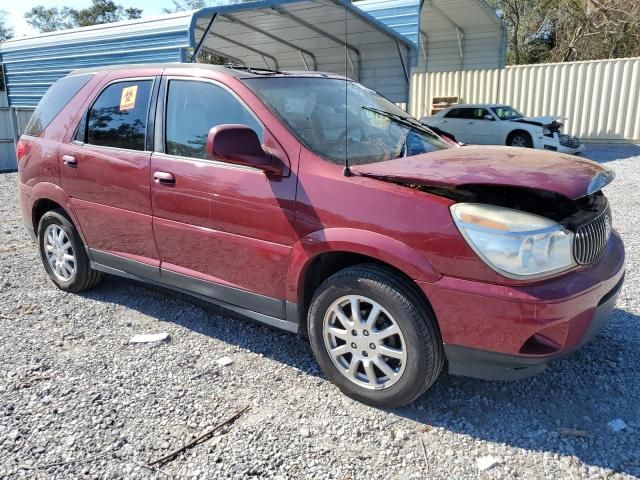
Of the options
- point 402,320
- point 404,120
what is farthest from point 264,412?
point 404,120

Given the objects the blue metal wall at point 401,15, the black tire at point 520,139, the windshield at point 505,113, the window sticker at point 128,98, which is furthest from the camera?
the windshield at point 505,113

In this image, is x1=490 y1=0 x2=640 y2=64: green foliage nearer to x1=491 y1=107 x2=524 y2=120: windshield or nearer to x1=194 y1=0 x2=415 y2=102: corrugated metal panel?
x1=491 y1=107 x2=524 y2=120: windshield

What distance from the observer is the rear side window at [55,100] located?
4.46m

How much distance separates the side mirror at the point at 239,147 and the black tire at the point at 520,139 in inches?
508

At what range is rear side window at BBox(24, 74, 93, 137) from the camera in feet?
14.6

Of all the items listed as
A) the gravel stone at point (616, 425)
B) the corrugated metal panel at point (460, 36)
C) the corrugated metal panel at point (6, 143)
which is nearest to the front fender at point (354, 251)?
the gravel stone at point (616, 425)

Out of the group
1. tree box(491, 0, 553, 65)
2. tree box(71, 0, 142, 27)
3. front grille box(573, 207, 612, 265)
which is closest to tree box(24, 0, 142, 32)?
tree box(71, 0, 142, 27)

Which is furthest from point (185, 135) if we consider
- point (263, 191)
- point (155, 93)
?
point (263, 191)

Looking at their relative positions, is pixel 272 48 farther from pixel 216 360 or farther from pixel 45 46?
pixel 216 360

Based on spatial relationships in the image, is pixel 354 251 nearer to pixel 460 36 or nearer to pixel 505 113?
pixel 505 113

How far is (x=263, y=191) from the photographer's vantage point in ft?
10.3

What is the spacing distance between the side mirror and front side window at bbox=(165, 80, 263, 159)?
31cm

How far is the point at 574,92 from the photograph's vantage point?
17688 mm

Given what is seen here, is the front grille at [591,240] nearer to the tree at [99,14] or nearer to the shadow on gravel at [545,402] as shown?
the shadow on gravel at [545,402]
